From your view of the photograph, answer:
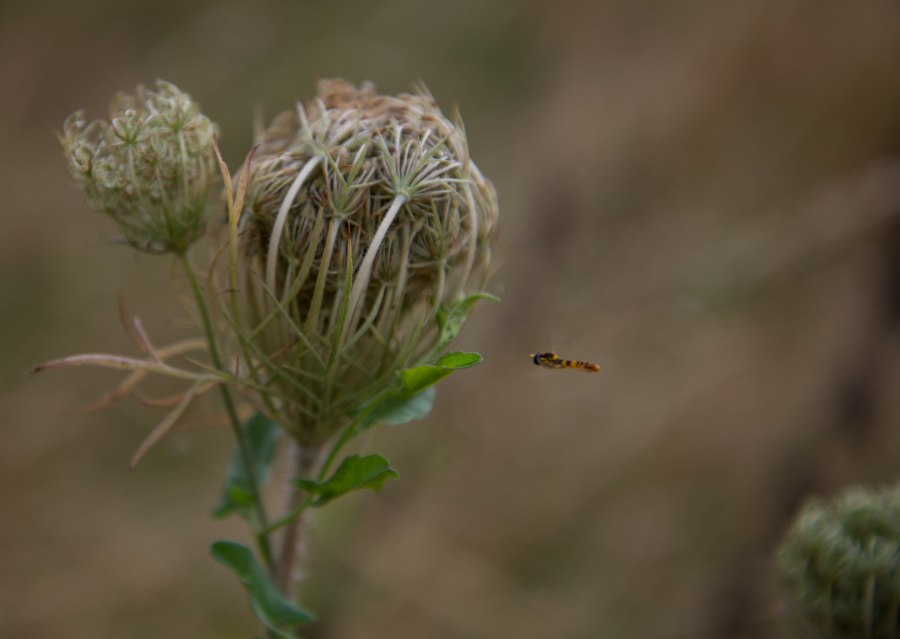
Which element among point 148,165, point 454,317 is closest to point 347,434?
point 454,317

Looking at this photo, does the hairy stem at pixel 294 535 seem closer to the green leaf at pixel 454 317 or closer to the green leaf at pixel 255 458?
the green leaf at pixel 255 458

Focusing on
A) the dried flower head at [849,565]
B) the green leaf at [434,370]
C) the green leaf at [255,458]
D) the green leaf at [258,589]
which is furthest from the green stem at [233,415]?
the dried flower head at [849,565]

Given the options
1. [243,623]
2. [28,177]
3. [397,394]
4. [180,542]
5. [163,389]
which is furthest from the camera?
[28,177]

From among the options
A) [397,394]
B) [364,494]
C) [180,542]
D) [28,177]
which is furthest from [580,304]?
[28,177]

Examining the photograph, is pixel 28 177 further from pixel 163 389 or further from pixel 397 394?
pixel 397 394

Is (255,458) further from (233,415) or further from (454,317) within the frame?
(454,317)
